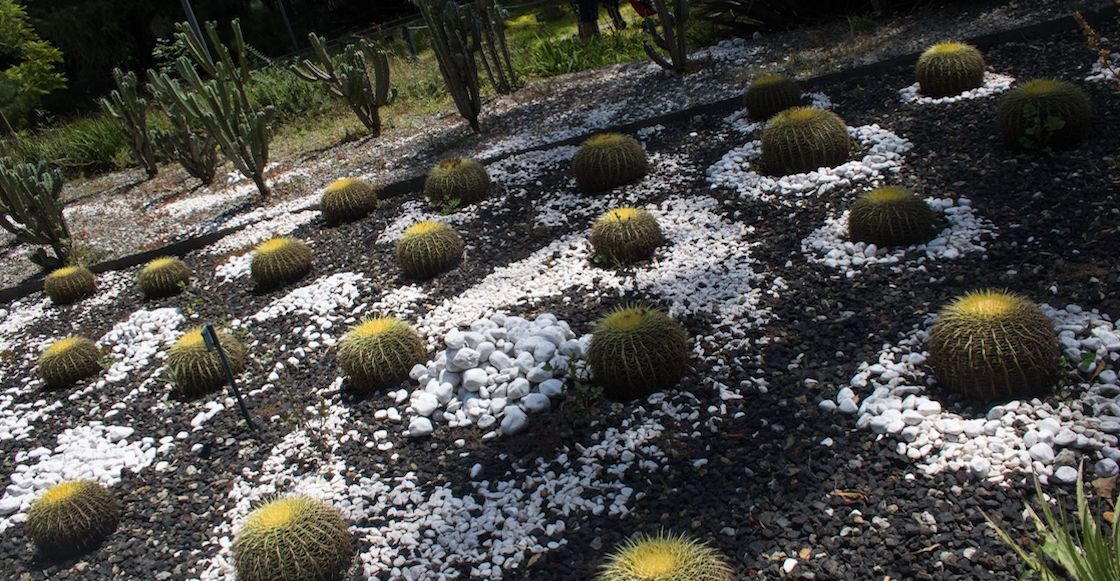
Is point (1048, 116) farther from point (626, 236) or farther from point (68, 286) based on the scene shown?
point (68, 286)

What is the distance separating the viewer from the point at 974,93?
5941mm

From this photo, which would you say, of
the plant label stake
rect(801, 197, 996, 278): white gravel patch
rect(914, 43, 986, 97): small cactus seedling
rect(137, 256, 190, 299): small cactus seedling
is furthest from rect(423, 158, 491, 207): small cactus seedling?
rect(914, 43, 986, 97): small cactus seedling

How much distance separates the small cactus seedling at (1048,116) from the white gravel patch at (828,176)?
0.70m

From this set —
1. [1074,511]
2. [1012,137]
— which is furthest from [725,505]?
[1012,137]

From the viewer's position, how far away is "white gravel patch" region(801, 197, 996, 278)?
4.17 meters

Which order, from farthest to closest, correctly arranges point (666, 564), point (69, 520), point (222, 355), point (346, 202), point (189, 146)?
point (189, 146), point (346, 202), point (222, 355), point (69, 520), point (666, 564)

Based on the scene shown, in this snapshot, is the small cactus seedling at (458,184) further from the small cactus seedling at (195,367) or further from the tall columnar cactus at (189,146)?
the tall columnar cactus at (189,146)

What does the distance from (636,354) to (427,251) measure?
215cm

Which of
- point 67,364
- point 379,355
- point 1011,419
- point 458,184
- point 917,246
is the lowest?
point 1011,419

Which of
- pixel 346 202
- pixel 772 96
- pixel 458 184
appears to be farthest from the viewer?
pixel 346 202

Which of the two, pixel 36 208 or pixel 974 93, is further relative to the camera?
pixel 36 208

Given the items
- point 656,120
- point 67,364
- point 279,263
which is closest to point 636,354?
point 279,263

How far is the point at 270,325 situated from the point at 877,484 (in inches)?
155

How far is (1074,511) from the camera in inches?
102
